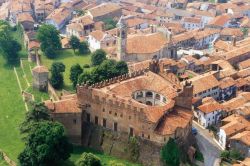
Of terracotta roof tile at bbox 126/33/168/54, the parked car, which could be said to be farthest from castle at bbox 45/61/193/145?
terracotta roof tile at bbox 126/33/168/54

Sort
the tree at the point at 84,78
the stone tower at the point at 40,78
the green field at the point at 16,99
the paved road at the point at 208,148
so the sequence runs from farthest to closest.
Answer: the stone tower at the point at 40,78
the tree at the point at 84,78
the green field at the point at 16,99
the paved road at the point at 208,148

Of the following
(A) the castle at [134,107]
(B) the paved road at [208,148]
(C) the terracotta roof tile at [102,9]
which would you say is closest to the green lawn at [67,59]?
(A) the castle at [134,107]

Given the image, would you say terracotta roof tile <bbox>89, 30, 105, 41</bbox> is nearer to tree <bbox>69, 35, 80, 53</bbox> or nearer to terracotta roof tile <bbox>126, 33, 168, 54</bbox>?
tree <bbox>69, 35, 80, 53</bbox>

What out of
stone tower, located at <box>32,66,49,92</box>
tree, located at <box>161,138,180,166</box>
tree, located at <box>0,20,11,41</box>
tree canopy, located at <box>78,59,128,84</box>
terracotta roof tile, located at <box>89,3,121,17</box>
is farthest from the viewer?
terracotta roof tile, located at <box>89,3,121,17</box>

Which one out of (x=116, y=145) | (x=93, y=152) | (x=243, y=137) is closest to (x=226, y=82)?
(x=243, y=137)

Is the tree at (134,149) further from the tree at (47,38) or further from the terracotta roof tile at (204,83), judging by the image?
the tree at (47,38)

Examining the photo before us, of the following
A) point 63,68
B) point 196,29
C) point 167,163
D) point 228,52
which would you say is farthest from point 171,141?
point 196,29

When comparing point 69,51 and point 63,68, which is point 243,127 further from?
point 69,51
